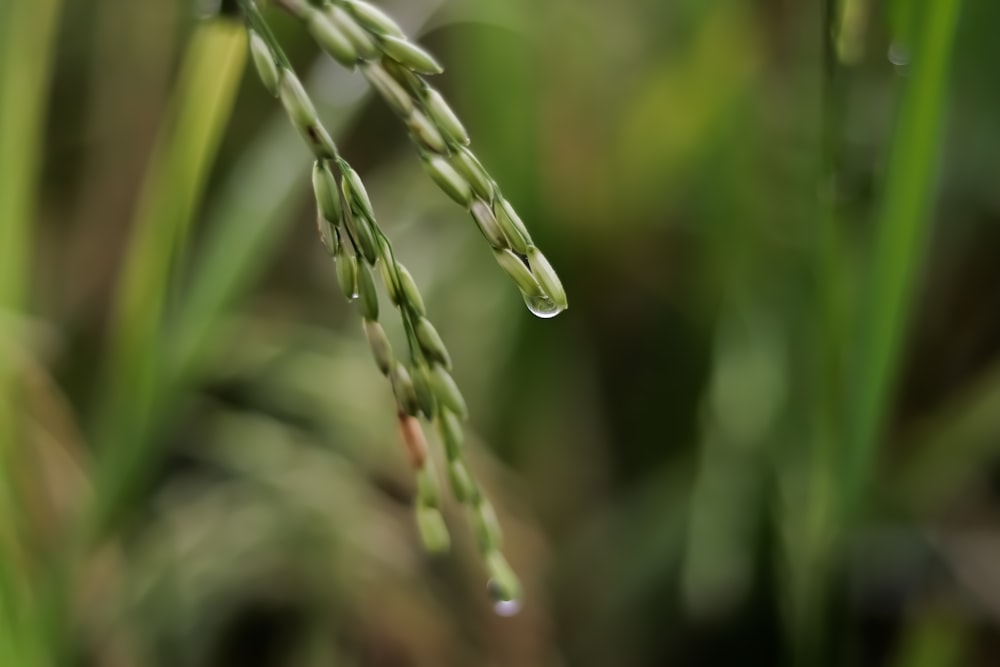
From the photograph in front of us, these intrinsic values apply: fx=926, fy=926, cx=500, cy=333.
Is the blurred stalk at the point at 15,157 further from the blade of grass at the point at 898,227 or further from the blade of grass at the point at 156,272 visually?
the blade of grass at the point at 898,227

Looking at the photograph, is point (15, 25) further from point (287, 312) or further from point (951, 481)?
point (951, 481)

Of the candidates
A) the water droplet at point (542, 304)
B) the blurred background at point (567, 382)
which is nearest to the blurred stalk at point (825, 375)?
the blurred background at point (567, 382)

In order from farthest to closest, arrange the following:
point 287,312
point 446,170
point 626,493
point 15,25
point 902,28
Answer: point 287,312 → point 626,493 → point 15,25 → point 902,28 → point 446,170

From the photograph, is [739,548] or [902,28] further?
[739,548]

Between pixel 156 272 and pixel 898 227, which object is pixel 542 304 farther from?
pixel 156 272

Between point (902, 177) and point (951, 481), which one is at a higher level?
point (902, 177)

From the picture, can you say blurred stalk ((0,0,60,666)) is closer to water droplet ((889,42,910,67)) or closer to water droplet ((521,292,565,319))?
water droplet ((521,292,565,319))

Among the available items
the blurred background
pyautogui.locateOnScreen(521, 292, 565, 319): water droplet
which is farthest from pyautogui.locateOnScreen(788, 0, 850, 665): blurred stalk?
pyautogui.locateOnScreen(521, 292, 565, 319): water droplet

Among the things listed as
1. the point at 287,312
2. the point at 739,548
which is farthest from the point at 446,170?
the point at 287,312
